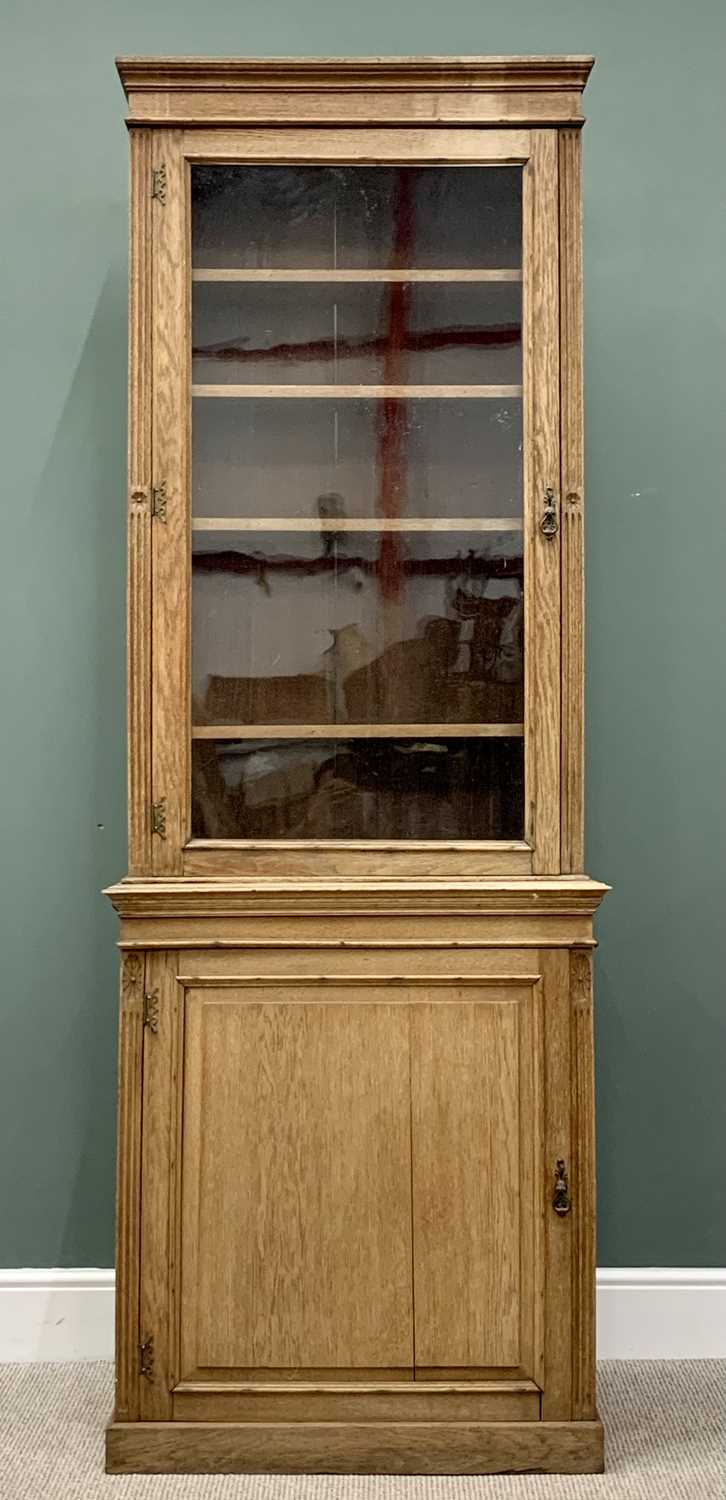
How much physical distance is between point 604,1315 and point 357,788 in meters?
1.05

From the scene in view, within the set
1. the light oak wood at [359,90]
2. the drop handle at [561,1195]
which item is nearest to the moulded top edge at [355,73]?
the light oak wood at [359,90]

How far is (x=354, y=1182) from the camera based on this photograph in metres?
1.84

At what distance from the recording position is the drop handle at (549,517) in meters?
1.88

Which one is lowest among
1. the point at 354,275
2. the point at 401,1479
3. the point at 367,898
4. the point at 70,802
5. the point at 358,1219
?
the point at 401,1479

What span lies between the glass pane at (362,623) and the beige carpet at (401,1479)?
1.05 metres

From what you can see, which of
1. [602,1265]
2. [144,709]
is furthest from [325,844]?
[602,1265]

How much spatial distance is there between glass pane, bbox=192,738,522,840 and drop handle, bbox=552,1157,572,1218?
1.56ft

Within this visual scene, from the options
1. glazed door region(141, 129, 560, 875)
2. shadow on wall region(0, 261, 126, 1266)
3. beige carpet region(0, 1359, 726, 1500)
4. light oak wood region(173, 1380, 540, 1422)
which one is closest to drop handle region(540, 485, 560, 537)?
glazed door region(141, 129, 560, 875)

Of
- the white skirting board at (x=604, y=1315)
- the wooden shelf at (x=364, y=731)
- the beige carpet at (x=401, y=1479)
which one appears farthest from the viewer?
the white skirting board at (x=604, y=1315)

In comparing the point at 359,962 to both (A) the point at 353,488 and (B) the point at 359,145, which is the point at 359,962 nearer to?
(A) the point at 353,488

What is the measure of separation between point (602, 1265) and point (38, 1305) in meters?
0.96

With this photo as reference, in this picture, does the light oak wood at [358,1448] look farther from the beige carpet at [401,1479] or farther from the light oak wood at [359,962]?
the light oak wood at [359,962]

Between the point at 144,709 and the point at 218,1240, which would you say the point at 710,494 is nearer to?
the point at 144,709

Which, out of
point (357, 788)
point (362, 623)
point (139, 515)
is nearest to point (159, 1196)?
point (357, 788)
